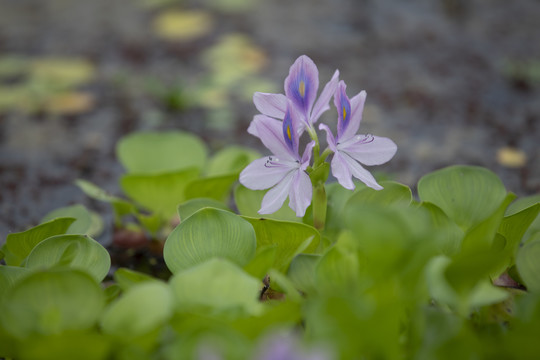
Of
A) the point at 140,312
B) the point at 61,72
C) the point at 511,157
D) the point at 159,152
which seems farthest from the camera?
the point at 61,72

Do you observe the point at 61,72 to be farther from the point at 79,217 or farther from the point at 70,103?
the point at 79,217

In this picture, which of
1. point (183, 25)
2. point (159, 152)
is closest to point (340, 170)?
point (159, 152)

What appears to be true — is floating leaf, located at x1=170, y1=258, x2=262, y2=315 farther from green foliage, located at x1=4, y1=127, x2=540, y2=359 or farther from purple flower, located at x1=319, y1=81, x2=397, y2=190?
purple flower, located at x1=319, y1=81, x2=397, y2=190

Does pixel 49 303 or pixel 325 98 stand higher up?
pixel 325 98

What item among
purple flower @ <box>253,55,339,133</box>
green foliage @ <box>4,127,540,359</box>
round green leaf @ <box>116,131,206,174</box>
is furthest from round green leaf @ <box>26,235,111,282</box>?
round green leaf @ <box>116,131,206,174</box>

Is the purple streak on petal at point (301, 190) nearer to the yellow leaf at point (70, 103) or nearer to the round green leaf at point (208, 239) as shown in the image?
the round green leaf at point (208, 239)

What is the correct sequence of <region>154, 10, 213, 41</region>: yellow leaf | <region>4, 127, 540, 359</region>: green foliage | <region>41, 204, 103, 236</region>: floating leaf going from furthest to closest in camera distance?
<region>154, 10, 213, 41</region>: yellow leaf → <region>41, 204, 103, 236</region>: floating leaf → <region>4, 127, 540, 359</region>: green foliage
